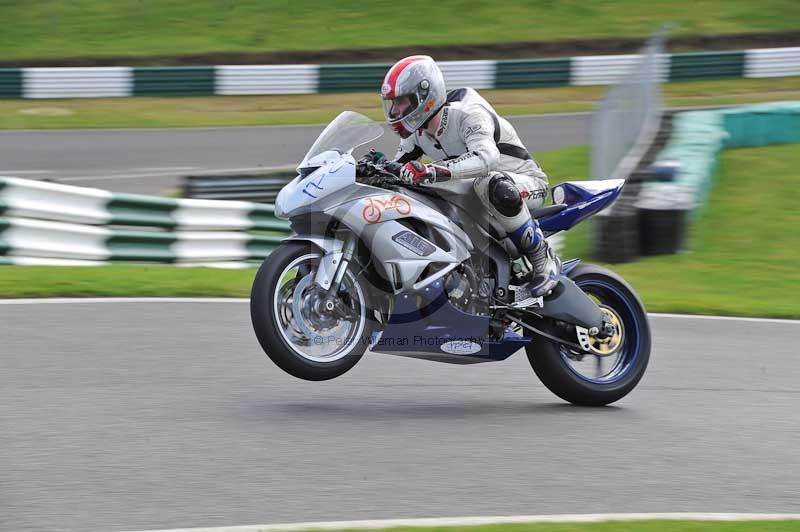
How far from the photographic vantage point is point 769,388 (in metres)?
7.03

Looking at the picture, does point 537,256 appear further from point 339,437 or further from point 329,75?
point 329,75

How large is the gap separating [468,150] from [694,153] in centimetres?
877

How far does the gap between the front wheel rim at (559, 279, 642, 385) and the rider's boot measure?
0.84 feet

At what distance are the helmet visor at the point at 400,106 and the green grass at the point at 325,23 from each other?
1847 cm

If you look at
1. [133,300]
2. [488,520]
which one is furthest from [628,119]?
[488,520]

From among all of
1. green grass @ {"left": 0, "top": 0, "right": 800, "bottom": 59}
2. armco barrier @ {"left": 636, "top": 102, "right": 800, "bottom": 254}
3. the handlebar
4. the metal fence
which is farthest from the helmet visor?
green grass @ {"left": 0, "top": 0, "right": 800, "bottom": 59}

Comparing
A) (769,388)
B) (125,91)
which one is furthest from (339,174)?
(125,91)

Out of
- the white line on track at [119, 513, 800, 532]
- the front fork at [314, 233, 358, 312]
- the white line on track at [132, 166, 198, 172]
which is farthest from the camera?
the white line on track at [132, 166, 198, 172]

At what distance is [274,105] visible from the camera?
21.6 metres

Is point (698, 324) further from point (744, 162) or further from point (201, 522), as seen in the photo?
point (744, 162)

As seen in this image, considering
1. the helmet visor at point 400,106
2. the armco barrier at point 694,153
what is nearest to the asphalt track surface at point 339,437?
the helmet visor at point 400,106

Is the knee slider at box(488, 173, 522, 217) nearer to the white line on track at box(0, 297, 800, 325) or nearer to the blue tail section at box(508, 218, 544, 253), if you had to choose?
the blue tail section at box(508, 218, 544, 253)

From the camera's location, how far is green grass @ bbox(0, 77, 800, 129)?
20.2 metres

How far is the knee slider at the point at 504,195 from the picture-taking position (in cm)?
586
